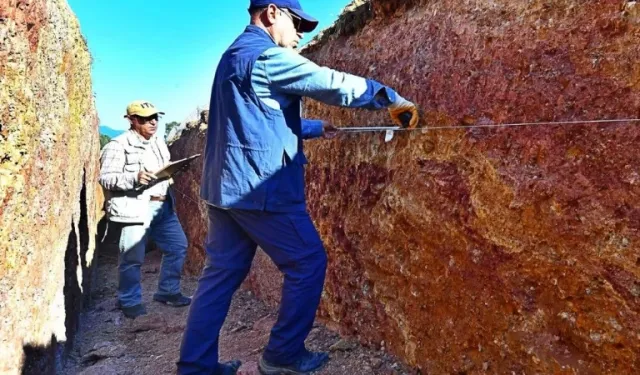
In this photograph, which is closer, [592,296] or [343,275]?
[592,296]

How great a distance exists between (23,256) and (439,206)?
2012mm

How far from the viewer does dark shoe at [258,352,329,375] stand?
2527 mm

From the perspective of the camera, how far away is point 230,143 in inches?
91.0

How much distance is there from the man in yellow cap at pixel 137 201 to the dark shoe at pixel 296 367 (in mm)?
2209

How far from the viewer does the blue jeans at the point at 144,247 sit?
4.31 meters

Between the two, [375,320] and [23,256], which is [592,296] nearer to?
[375,320]

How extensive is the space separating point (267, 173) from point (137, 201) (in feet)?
8.11

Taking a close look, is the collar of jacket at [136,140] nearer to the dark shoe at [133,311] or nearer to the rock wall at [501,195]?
the dark shoe at [133,311]

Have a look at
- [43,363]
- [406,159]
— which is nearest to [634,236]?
[406,159]

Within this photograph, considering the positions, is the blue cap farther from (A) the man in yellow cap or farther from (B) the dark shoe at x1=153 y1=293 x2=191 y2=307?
(B) the dark shoe at x1=153 y1=293 x2=191 y2=307

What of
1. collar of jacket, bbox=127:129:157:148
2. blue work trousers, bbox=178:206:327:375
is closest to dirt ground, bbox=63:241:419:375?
blue work trousers, bbox=178:206:327:375

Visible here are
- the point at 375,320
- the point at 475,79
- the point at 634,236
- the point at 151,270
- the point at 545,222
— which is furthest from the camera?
the point at 151,270

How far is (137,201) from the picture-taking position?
14.2ft

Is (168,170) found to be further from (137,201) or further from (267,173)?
(267,173)
